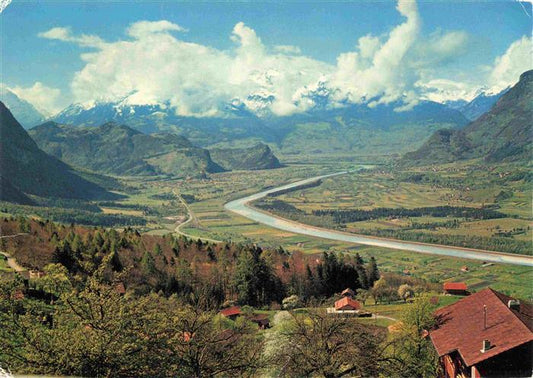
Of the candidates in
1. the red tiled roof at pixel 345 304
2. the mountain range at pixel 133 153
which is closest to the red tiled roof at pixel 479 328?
the red tiled roof at pixel 345 304

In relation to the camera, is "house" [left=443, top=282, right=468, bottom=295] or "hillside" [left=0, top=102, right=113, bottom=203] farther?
"hillside" [left=0, top=102, right=113, bottom=203]

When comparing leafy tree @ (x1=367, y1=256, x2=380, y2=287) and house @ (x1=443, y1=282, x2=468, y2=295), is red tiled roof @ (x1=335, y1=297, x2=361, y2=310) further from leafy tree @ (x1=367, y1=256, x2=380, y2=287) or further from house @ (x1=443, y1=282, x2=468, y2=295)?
leafy tree @ (x1=367, y1=256, x2=380, y2=287)

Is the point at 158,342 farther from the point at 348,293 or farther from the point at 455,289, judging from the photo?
the point at 455,289

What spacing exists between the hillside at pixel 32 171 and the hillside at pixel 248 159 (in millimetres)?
64220

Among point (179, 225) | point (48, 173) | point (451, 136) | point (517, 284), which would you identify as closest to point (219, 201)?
point (179, 225)

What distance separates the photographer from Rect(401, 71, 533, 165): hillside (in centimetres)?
11393

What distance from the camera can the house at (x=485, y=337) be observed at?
7.88m

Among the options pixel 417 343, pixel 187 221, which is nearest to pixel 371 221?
pixel 187 221

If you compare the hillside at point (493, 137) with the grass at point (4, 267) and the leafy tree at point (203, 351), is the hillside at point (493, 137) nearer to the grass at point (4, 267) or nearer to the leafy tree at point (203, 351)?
the grass at point (4, 267)

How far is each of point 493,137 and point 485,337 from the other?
13408 centimetres

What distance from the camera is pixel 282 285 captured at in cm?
2617

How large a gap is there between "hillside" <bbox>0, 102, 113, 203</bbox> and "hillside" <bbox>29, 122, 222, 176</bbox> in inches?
1639

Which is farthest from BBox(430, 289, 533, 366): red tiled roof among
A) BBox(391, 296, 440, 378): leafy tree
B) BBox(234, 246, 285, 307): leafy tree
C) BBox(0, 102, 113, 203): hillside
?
BBox(0, 102, 113, 203): hillside

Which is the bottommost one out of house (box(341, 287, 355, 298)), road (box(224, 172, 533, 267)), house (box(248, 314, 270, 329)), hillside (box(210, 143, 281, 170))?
road (box(224, 172, 533, 267))
